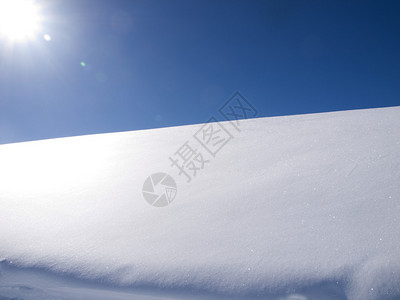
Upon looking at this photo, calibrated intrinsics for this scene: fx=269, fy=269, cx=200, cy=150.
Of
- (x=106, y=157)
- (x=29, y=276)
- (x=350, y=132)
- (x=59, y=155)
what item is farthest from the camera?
(x=59, y=155)

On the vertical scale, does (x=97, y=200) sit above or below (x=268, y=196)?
above

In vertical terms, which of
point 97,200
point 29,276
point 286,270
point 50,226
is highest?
point 97,200

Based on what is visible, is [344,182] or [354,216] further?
[344,182]

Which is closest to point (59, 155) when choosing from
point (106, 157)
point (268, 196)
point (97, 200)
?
point (106, 157)

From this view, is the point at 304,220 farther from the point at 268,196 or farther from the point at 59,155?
the point at 59,155

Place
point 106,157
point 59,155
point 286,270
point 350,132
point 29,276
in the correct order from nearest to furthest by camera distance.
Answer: point 286,270, point 29,276, point 350,132, point 106,157, point 59,155

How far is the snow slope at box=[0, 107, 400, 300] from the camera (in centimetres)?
74

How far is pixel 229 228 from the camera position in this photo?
3.30 ft

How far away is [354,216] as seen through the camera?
92 cm

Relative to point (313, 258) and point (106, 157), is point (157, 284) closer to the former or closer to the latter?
point (313, 258)

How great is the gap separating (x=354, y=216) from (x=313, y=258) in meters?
0.26

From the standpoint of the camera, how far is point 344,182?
1.16 meters

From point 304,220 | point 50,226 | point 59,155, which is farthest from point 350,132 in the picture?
point 59,155

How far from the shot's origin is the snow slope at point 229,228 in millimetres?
745
